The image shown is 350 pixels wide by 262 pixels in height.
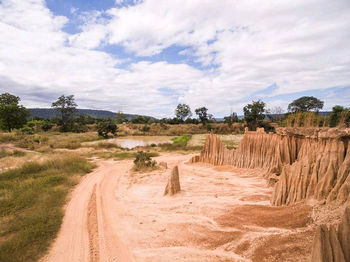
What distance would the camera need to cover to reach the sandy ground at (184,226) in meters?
4.24

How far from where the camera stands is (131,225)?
5699 millimetres

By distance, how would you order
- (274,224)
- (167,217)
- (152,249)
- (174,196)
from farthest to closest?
(174,196)
(167,217)
(274,224)
(152,249)

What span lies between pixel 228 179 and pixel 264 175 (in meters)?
1.70

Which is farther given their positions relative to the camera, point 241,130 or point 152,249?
point 241,130

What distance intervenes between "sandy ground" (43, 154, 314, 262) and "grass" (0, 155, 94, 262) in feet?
1.16

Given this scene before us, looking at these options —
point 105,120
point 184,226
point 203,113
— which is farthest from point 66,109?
point 184,226

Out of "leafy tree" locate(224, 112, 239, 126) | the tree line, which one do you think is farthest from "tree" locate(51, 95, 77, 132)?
"leafy tree" locate(224, 112, 239, 126)

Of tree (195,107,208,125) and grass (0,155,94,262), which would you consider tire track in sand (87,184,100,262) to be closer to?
grass (0,155,94,262)

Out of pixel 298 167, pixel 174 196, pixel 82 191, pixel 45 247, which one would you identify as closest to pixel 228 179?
pixel 174 196

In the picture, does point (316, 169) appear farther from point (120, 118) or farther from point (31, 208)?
point (120, 118)

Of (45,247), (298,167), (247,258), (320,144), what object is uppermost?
(320,144)

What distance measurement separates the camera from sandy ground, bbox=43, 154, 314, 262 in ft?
13.9

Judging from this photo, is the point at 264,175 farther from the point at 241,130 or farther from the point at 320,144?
the point at 241,130

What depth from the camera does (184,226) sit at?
545 cm
